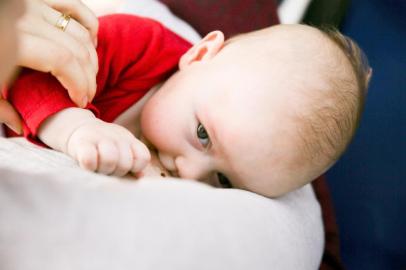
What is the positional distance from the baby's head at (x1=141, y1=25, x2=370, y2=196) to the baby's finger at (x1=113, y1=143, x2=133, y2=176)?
205 mm

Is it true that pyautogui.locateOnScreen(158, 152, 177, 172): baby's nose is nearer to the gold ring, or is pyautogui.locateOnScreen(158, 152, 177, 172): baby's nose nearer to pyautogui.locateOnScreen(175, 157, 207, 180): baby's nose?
pyautogui.locateOnScreen(175, 157, 207, 180): baby's nose

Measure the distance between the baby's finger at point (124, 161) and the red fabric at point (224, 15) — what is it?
0.67 metres

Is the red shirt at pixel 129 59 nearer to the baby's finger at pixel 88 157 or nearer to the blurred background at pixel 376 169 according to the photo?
the baby's finger at pixel 88 157

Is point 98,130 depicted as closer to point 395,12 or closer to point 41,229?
point 41,229

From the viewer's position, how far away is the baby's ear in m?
0.85

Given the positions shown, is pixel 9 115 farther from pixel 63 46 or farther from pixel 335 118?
pixel 335 118

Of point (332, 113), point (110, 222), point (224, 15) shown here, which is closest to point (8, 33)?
point (110, 222)

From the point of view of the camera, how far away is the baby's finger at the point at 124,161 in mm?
565

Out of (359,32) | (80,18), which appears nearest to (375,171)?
(359,32)

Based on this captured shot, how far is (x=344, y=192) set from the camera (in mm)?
1334

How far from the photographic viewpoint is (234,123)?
74cm

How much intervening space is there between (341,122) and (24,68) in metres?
0.46

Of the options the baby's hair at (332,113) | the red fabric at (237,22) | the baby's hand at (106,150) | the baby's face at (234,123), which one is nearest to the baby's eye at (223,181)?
the baby's face at (234,123)

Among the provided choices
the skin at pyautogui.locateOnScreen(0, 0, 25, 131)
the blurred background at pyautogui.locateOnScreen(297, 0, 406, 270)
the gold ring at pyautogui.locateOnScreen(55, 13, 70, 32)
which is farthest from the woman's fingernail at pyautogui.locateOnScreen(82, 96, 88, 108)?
the blurred background at pyautogui.locateOnScreen(297, 0, 406, 270)
